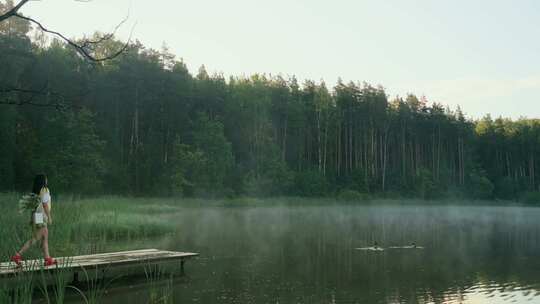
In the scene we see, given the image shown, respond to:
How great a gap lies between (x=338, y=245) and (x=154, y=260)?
966 cm

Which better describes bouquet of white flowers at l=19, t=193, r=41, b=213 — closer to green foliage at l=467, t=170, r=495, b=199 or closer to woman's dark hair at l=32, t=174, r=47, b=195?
woman's dark hair at l=32, t=174, r=47, b=195

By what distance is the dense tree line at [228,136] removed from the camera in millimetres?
41438

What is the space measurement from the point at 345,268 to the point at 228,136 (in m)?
50.6

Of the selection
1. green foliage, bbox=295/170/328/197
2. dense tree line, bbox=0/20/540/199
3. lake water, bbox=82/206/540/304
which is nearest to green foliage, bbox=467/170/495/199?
dense tree line, bbox=0/20/540/199

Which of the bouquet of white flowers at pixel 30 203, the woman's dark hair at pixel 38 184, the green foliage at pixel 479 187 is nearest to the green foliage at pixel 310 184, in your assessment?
the green foliage at pixel 479 187

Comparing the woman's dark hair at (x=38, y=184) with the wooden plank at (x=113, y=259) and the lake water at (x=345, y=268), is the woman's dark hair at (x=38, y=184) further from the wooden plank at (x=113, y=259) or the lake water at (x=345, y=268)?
the lake water at (x=345, y=268)

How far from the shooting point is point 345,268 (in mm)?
15781

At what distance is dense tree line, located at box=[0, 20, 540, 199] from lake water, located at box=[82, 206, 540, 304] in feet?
67.0

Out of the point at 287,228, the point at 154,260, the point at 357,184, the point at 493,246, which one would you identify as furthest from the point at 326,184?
the point at 154,260

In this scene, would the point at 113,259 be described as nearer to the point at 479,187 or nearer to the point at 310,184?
the point at 310,184

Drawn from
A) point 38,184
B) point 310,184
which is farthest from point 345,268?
point 310,184

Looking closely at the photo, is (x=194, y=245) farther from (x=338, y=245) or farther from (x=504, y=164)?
(x=504, y=164)

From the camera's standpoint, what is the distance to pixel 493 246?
23.4 metres

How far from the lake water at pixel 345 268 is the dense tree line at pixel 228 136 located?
20413mm
